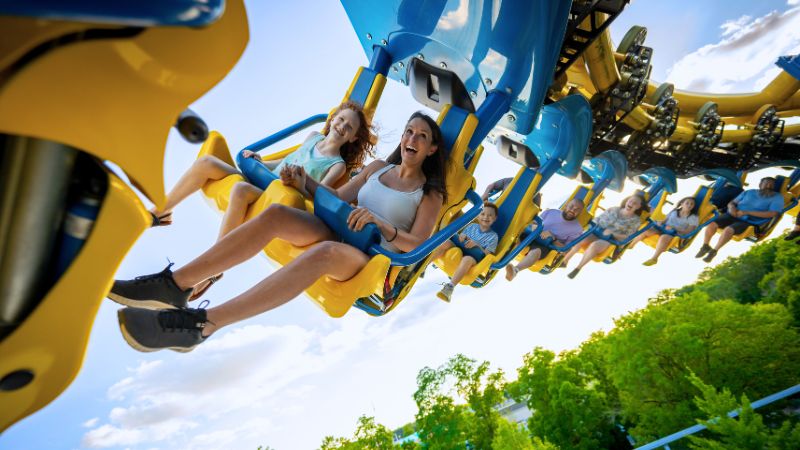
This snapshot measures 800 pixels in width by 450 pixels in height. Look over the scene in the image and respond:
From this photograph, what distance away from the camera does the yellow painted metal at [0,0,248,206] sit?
2.10 ft

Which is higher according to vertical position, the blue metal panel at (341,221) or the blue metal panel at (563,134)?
the blue metal panel at (563,134)

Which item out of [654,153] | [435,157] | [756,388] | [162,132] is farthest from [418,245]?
[756,388]

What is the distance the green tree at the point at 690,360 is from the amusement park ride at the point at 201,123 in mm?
8819

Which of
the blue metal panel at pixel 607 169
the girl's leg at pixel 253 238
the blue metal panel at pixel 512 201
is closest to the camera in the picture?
the girl's leg at pixel 253 238

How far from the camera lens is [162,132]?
2.56ft

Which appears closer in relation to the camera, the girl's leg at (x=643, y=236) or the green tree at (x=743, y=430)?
the girl's leg at (x=643, y=236)

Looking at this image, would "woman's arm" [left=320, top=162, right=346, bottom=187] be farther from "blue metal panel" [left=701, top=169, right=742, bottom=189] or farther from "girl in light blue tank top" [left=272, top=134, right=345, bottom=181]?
"blue metal panel" [left=701, top=169, right=742, bottom=189]

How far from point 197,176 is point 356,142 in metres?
0.84

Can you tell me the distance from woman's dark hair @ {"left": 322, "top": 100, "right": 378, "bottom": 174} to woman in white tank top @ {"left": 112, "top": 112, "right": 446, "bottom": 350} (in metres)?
0.08

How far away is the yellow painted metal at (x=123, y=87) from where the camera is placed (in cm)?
64

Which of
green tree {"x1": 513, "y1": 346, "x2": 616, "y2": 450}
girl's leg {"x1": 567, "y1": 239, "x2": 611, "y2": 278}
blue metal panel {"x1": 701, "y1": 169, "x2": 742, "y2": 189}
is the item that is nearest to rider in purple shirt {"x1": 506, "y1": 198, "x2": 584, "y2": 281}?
girl's leg {"x1": 567, "y1": 239, "x2": 611, "y2": 278}

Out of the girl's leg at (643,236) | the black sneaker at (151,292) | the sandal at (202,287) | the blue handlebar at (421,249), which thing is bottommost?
the black sneaker at (151,292)

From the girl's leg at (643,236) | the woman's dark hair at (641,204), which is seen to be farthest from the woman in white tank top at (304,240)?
the girl's leg at (643,236)

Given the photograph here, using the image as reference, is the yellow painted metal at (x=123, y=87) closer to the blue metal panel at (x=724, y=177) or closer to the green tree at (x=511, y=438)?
the blue metal panel at (x=724, y=177)
